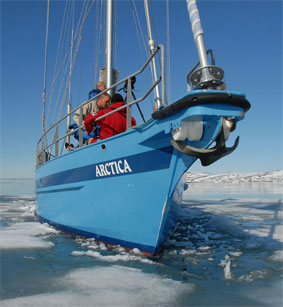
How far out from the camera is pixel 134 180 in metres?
3.86

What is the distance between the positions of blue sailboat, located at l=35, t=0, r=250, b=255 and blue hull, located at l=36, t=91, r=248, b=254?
0.04ft

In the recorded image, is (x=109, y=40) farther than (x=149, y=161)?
Yes

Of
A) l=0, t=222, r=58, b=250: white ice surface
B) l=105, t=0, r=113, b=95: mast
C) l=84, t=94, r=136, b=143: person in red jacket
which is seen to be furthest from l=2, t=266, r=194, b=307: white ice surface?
l=105, t=0, r=113, b=95: mast

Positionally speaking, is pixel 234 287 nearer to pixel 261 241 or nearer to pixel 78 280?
pixel 78 280

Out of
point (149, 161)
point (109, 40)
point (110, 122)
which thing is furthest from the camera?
point (109, 40)

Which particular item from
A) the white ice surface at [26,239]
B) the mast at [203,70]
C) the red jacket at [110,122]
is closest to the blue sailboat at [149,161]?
the mast at [203,70]

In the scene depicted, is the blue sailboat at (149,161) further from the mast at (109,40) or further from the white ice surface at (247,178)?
the white ice surface at (247,178)

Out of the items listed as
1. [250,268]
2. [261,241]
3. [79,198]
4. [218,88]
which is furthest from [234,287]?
[79,198]

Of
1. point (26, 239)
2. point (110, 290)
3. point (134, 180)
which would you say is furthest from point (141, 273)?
point (26, 239)

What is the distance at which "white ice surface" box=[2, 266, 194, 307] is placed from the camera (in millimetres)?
2334

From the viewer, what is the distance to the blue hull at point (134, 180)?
333cm

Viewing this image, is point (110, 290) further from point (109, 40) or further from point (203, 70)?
point (109, 40)

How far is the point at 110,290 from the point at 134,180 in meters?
1.63

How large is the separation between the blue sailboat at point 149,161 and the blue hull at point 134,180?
1 cm
